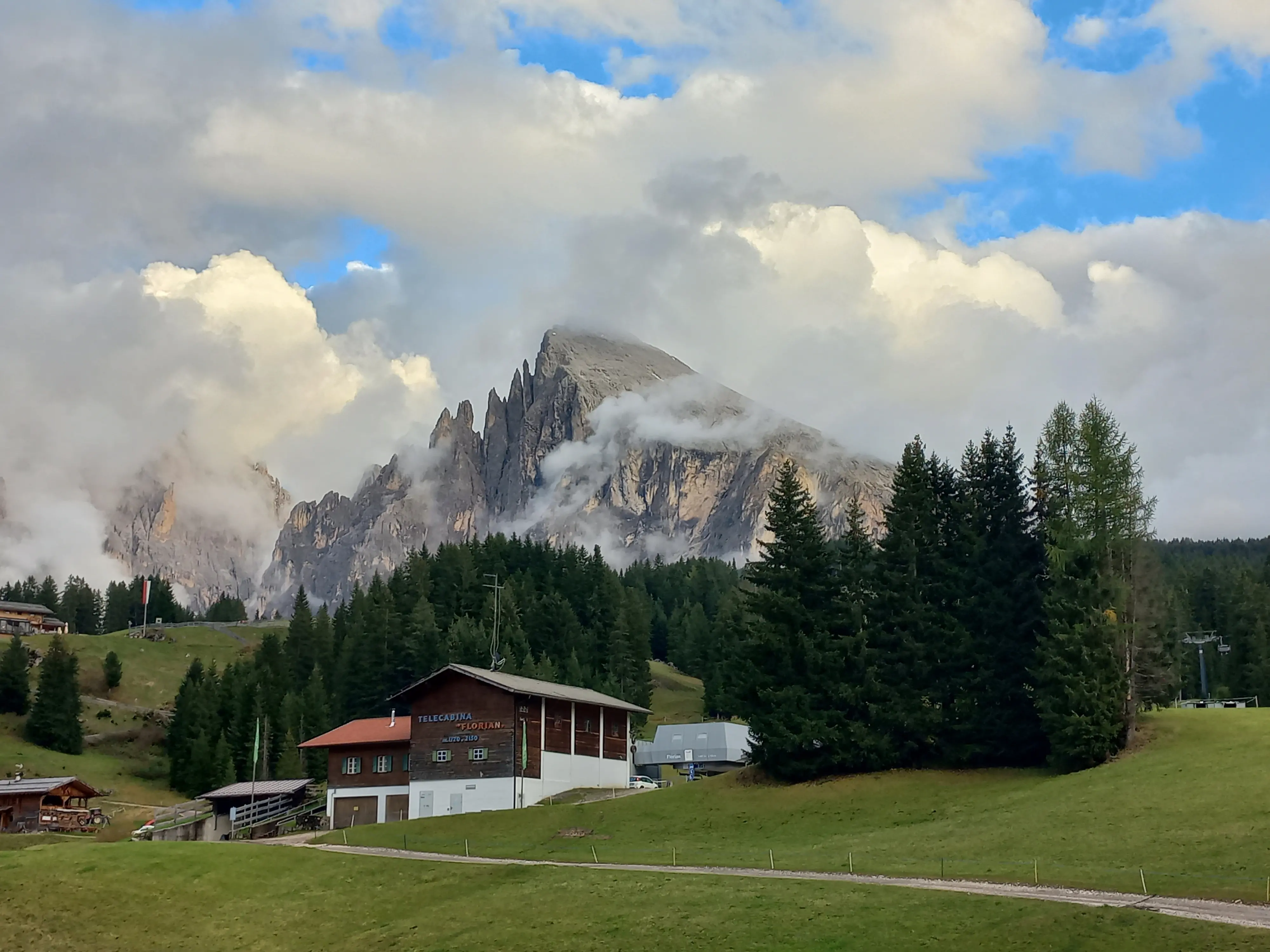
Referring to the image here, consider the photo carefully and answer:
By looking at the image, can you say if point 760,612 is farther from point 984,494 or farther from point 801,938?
point 801,938

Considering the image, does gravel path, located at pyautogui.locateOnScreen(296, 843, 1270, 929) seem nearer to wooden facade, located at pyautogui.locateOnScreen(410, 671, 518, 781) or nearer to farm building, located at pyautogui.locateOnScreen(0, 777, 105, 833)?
wooden facade, located at pyautogui.locateOnScreen(410, 671, 518, 781)

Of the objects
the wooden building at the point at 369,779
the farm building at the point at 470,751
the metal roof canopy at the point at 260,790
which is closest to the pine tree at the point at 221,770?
the metal roof canopy at the point at 260,790

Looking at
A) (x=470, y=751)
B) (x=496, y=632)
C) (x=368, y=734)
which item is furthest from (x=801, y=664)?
(x=496, y=632)

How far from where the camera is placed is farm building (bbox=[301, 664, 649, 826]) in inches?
3034

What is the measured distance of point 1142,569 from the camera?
7281 cm

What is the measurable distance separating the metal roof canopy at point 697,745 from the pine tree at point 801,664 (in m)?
44.6

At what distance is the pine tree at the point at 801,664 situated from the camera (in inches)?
2840

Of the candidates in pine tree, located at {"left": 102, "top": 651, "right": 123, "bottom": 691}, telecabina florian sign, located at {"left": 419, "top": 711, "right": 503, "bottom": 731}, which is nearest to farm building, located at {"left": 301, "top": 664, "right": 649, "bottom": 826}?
telecabina florian sign, located at {"left": 419, "top": 711, "right": 503, "bottom": 731}

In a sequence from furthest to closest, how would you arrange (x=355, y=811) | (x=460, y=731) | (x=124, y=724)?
(x=124, y=724) → (x=355, y=811) → (x=460, y=731)

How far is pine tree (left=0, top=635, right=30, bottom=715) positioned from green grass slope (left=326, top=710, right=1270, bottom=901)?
83041mm

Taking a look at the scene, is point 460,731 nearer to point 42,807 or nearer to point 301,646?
point 42,807

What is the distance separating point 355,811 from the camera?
8306 cm

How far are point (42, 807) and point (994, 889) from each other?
2537 inches

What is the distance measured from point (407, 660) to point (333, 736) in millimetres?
36967
